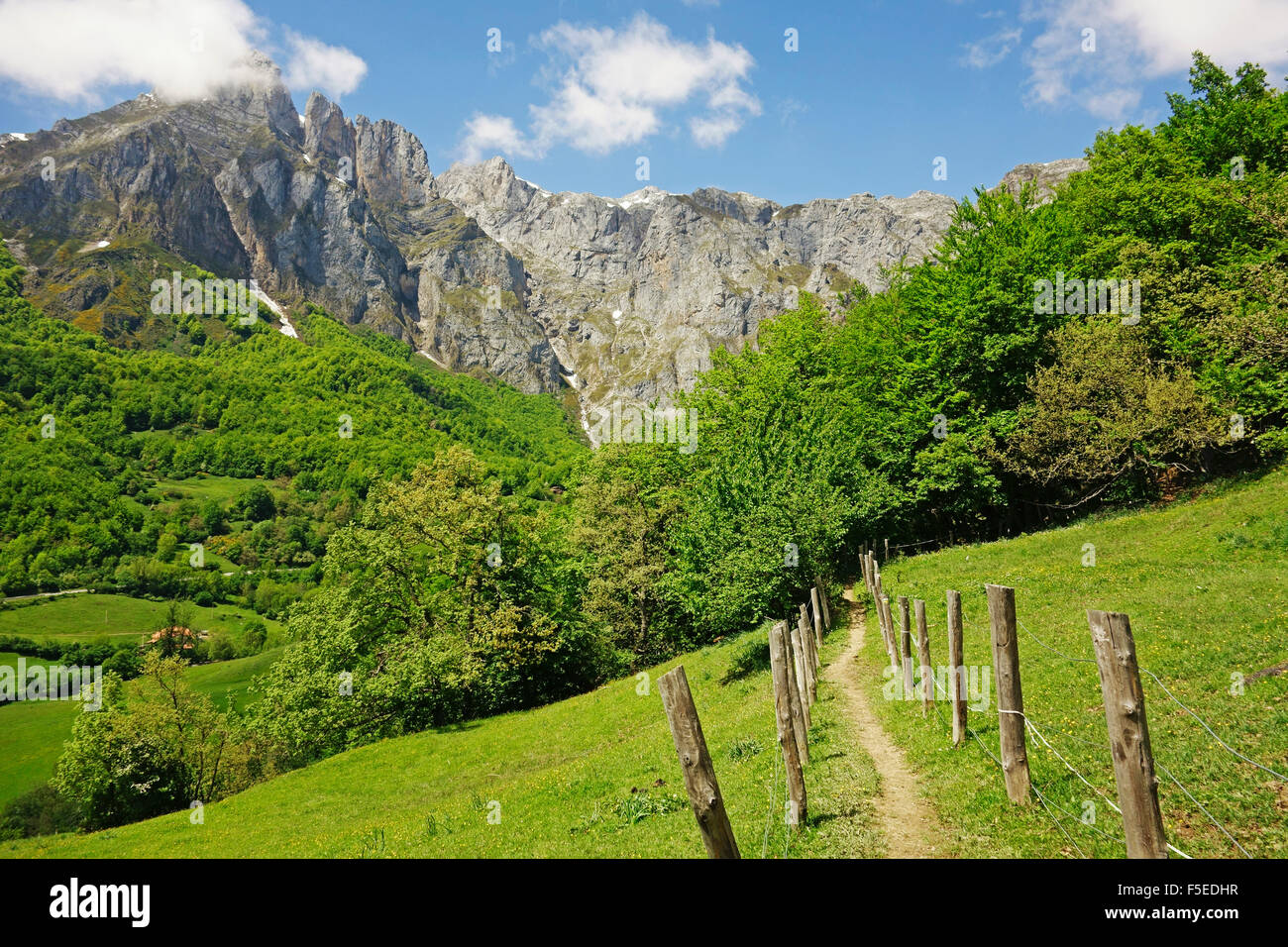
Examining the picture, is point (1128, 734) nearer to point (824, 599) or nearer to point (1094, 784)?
point (1094, 784)

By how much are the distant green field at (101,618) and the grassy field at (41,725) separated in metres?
14.5

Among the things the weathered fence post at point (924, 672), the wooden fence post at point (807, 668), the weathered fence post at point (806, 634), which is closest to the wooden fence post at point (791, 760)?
the weathered fence post at point (924, 672)

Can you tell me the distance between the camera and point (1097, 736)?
37.7 ft

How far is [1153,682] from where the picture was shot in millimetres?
13992

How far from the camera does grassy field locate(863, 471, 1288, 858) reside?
8.46 m

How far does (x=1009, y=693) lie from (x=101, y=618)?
618 feet

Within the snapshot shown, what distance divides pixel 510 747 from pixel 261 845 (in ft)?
35.1

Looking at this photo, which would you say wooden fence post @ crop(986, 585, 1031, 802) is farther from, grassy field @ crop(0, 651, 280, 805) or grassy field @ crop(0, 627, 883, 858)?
grassy field @ crop(0, 651, 280, 805)

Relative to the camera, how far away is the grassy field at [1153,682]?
27.8 feet

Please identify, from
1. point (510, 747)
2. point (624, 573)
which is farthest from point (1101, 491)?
point (510, 747)

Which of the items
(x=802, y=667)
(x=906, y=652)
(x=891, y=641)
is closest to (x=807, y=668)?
(x=802, y=667)

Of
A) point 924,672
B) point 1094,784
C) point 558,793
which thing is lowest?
point 558,793
